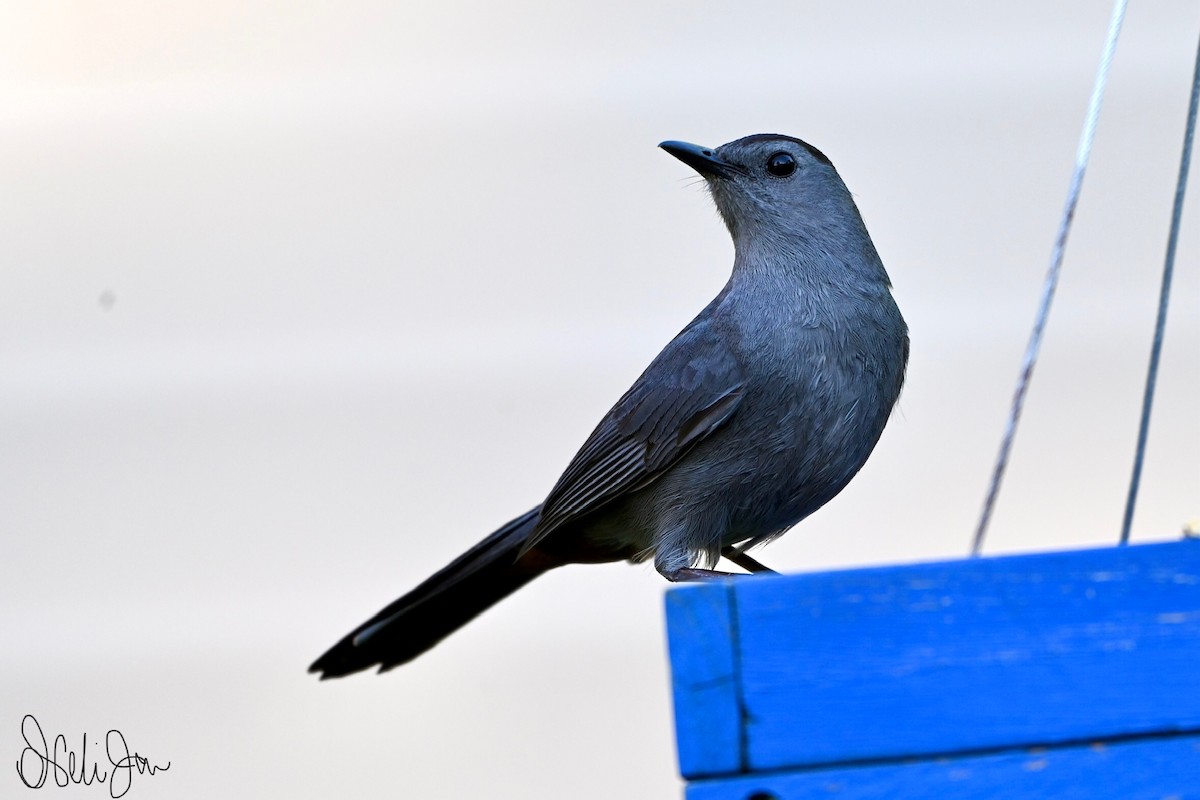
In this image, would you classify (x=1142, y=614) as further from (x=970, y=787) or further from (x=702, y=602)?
(x=702, y=602)

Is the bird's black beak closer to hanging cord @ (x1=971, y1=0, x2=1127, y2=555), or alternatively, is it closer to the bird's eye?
the bird's eye

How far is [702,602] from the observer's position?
1482 millimetres

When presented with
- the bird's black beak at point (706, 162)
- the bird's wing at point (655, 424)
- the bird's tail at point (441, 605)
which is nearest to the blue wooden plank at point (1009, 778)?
the bird's wing at point (655, 424)

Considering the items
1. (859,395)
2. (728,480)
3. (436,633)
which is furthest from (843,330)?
(436,633)

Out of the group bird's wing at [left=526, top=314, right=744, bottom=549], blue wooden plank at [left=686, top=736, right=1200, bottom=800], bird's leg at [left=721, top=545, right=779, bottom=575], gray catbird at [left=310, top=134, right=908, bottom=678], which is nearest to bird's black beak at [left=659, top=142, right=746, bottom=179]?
gray catbird at [left=310, top=134, right=908, bottom=678]

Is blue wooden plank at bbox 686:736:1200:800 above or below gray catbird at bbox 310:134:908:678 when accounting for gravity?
below

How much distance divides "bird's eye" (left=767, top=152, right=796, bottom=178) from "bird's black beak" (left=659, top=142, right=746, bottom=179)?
68mm

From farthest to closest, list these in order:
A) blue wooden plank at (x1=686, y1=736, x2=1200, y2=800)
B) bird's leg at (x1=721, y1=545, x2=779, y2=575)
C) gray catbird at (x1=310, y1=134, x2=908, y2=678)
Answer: bird's leg at (x1=721, y1=545, x2=779, y2=575), gray catbird at (x1=310, y1=134, x2=908, y2=678), blue wooden plank at (x1=686, y1=736, x2=1200, y2=800)

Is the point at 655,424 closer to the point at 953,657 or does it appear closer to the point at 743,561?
the point at 743,561

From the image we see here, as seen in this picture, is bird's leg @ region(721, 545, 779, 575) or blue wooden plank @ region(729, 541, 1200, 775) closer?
blue wooden plank @ region(729, 541, 1200, 775)

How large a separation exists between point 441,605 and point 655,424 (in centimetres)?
73

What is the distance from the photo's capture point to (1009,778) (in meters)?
1.48

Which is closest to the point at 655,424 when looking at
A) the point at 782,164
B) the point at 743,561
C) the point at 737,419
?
the point at 737,419

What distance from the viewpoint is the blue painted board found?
1.48m
